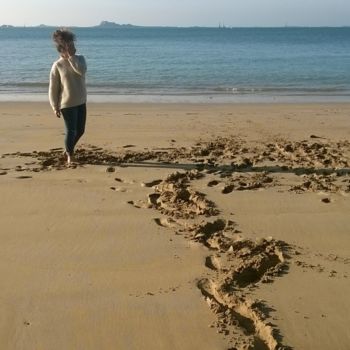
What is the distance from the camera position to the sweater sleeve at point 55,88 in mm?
6203

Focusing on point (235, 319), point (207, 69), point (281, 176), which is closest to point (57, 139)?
point (281, 176)

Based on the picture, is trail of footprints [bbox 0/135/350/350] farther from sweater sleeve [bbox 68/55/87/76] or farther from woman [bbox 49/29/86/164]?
sweater sleeve [bbox 68/55/87/76]

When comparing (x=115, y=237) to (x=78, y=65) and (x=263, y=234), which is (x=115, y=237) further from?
(x=78, y=65)

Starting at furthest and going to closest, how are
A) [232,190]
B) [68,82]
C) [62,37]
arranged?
[68,82] < [62,37] < [232,190]

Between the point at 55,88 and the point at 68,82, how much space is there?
7.5 inches

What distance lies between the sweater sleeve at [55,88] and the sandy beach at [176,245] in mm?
742

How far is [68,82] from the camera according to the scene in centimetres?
619

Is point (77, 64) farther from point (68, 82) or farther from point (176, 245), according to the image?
point (176, 245)

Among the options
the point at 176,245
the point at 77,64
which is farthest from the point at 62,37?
the point at 176,245

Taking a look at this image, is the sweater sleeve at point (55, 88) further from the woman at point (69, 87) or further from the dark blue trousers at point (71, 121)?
the dark blue trousers at point (71, 121)

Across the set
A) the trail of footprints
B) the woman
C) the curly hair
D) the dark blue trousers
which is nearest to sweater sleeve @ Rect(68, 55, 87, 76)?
the woman

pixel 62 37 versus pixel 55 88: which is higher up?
pixel 62 37

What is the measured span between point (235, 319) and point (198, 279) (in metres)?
0.55

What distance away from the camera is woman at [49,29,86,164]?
19.6 feet
